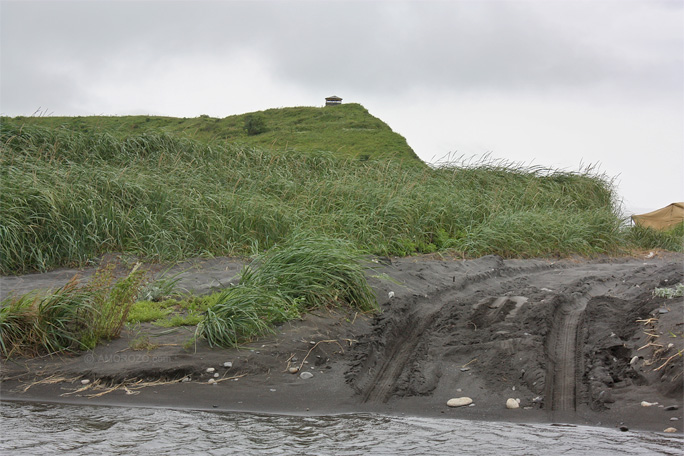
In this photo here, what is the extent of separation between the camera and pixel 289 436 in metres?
3.52

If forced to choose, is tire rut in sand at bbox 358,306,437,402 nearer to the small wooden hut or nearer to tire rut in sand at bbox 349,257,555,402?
tire rut in sand at bbox 349,257,555,402

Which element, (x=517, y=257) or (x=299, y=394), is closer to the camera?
(x=299, y=394)

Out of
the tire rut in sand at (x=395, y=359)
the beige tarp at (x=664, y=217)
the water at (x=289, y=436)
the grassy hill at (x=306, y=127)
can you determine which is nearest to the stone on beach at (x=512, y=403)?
the water at (x=289, y=436)

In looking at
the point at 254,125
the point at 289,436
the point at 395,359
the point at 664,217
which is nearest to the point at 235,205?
the point at 395,359

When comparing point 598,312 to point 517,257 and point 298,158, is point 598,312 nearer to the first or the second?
point 517,257

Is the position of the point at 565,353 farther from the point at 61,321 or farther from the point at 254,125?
the point at 254,125

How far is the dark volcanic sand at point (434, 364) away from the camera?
404 centimetres

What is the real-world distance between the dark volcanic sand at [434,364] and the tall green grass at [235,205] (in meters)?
2.51

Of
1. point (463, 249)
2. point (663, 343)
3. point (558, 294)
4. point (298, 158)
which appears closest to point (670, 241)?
point (463, 249)

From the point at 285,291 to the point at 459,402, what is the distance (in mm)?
2080

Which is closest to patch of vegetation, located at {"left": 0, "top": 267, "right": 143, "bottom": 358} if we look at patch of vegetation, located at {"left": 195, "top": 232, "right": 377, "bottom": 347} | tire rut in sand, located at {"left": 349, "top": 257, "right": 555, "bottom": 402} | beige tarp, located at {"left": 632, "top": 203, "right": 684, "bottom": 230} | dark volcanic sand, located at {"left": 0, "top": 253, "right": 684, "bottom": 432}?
dark volcanic sand, located at {"left": 0, "top": 253, "right": 684, "bottom": 432}

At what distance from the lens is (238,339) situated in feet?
16.6

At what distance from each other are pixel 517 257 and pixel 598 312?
4397mm

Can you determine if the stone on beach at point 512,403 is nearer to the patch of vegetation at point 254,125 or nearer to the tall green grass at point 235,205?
the tall green grass at point 235,205
